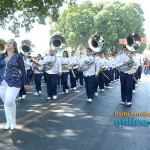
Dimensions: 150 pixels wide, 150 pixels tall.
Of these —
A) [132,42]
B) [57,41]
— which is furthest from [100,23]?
[132,42]

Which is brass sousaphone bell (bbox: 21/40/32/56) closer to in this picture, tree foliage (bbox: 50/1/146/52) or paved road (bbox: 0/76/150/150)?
paved road (bbox: 0/76/150/150)

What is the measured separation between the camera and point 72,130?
5824 millimetres

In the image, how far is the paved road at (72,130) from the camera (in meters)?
4.88

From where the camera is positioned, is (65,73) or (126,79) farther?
(65,73)

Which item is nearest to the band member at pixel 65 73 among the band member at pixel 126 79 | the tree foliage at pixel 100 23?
the band member at pixel 126 79

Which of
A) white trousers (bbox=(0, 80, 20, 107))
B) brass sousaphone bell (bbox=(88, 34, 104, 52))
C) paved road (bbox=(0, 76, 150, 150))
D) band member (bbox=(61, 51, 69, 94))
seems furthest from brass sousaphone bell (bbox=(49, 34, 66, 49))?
white trousers (bbox=(0, 80, 20, 107))

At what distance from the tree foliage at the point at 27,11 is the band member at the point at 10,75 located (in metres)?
8.82

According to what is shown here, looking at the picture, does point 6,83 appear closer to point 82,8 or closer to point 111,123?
point 111,123

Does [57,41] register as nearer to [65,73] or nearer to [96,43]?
[65,73]

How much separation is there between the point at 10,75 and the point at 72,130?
1823 millimetres

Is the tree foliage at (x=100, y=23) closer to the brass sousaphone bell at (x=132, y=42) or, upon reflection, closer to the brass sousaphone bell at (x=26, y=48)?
the brass sousaphone bell at (x=26, y=48)

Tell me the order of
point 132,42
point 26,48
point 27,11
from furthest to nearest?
point 27,11, point 26,48, point 132,42

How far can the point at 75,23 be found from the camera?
130 ft

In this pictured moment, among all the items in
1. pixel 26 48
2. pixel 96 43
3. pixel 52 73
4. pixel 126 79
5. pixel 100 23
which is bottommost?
→ pixel 126 79
